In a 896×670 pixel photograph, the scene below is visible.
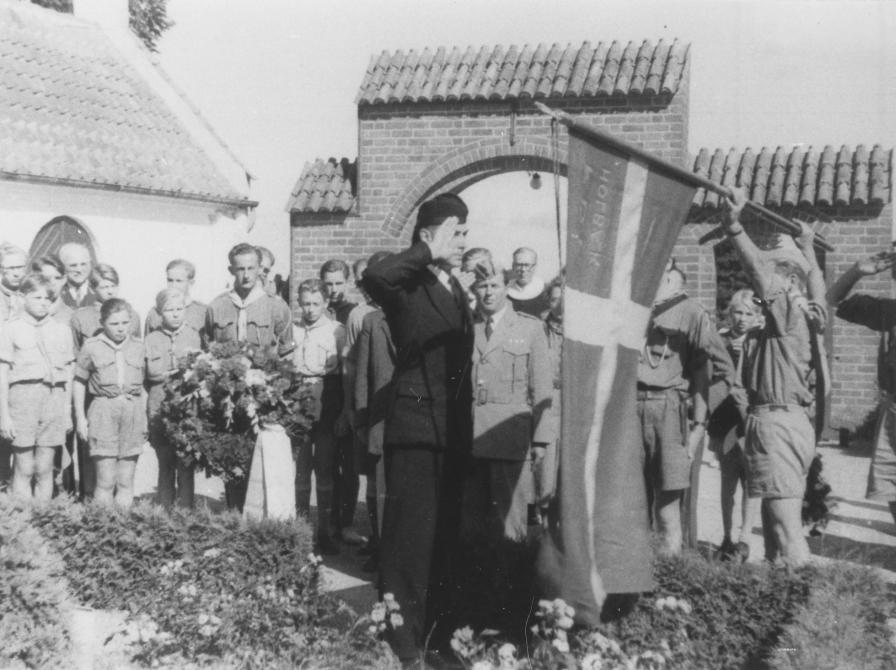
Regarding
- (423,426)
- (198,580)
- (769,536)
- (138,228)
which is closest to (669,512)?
(769,536)

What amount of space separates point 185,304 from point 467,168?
7083 millimetres

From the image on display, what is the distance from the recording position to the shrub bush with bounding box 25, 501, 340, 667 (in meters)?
4.88

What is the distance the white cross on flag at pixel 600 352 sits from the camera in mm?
4352

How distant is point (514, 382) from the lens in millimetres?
6520

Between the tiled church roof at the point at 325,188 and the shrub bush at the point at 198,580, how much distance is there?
9179 millimetres

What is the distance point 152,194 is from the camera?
18078 mm

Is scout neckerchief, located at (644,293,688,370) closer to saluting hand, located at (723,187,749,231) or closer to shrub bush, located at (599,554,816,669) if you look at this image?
saluting hand, located at (723,187,749,231)

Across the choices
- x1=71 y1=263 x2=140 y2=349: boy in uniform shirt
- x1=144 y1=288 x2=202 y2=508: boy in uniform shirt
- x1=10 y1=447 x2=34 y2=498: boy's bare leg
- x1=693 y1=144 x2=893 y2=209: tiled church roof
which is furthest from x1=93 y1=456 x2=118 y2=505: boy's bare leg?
x1=693 y1=144 x2=893 y2=209: tiled church roof

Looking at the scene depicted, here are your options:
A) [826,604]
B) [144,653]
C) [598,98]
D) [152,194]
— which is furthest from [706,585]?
[152,194]

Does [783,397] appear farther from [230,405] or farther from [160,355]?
[160,355]

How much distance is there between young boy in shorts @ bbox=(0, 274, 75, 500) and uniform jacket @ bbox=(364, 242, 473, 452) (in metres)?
3.77

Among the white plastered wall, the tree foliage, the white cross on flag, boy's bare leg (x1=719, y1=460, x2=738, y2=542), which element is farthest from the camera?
the tree foliage

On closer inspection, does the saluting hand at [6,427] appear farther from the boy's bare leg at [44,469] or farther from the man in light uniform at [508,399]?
the man in light uniform at [508,399]

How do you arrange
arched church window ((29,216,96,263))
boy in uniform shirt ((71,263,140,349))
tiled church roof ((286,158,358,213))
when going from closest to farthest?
boy in uniform shirt ((71,263,140,349)) → tiled church roof ((286,158,358,213)) → arched church window ((29,216,96,263))
